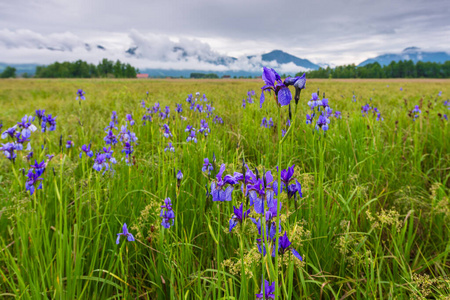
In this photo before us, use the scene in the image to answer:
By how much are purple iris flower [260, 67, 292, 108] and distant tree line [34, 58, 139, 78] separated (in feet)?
351

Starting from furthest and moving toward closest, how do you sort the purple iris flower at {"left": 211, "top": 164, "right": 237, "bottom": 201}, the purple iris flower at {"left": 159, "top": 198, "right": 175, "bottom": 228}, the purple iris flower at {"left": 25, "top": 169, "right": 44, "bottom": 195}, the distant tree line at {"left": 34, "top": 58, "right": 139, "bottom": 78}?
1. the distant tree line at {"left": 34, "top": 58, "right": 139, "bottom": 78}
2. the purple iris flower at {"left": 25, "top": 169, "right": 44, "bottom": 195}
3. the purple iris flower at {"left": 159, "top": 198, "right": 175, "bottom": 228}
4. the purple iris flower at {"left": 211, "top": 164, "right": 237, "bottom": 201}

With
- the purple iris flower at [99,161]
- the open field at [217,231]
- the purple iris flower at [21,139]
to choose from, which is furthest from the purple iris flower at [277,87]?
the purple iris flower at [21,139]

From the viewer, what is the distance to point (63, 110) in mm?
7590

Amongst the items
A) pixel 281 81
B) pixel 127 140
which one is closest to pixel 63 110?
pixel 127 140

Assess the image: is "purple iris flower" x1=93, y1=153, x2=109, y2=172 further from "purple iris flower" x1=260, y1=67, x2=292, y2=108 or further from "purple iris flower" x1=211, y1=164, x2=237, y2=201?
"purple iris flower" x1=260, y1=67, x2=292, y2=108

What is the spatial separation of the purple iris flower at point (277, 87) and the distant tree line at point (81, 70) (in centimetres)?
10689

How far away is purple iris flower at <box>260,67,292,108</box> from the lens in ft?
3.19

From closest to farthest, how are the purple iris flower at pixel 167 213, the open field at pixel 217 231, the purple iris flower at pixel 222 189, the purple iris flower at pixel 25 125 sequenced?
1. the purple iris flower at pixel 222 189
2. the open field at pixel 217 231
3. the purple iris flower at pixel 167 213
4. the purple iris flower at pixel 25 125

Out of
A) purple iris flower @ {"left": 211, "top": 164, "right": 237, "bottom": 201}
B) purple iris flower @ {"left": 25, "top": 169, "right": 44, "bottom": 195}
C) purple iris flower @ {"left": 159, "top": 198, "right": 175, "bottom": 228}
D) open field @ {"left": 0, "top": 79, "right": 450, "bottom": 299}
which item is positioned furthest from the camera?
purple iris flower @ {"left": 25, "top": 169, "right": 44, "bottom": 195}

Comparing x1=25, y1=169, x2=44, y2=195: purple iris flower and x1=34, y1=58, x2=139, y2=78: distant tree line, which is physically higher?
x1=34, y1=58, x2=139, y2=78: distant tree line

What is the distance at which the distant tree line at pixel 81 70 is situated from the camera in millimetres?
99225

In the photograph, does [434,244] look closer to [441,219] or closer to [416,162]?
[441,219]

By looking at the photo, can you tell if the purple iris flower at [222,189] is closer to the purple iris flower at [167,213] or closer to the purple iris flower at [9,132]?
the purple iris flower at [167,213]

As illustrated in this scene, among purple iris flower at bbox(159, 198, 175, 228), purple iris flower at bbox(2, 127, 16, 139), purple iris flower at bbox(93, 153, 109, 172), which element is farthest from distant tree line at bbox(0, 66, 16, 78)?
purple iris flower at bbox(159, 198, 175, 228)
